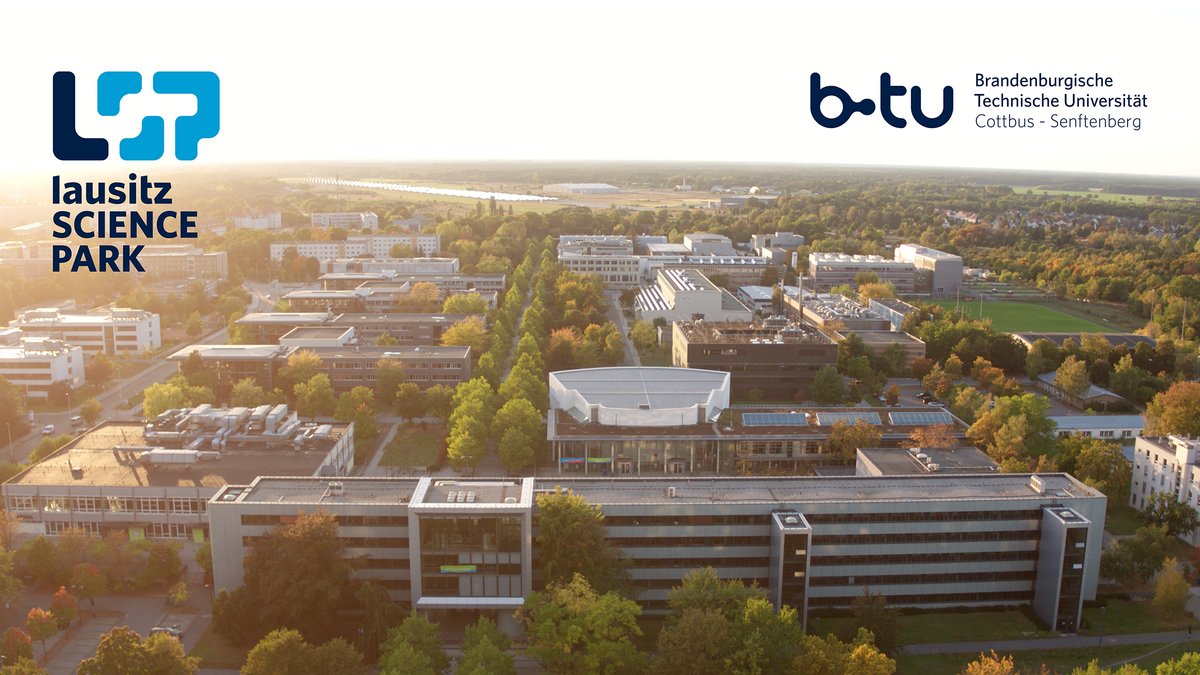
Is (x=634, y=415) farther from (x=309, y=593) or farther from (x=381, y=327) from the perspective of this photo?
(x=381, y=327)

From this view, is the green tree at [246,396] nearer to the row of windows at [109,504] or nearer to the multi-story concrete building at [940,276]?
the row of windows at [109,504]

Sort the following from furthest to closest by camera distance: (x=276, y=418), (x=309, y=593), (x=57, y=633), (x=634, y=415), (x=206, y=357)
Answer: (x=206, y=357) → (x=634, y=415) → (x=276, y=418) → (x=57, y=633) → (x=309, y=593)

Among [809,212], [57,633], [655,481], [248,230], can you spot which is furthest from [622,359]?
[809,212]

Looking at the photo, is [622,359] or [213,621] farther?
[622,359]

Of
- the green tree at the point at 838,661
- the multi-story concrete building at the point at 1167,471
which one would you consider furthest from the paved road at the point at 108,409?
the multi-story concrete building at the point at 1167,471

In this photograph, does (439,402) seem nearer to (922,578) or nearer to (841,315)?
(922,578)

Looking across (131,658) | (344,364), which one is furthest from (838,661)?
(344,364)

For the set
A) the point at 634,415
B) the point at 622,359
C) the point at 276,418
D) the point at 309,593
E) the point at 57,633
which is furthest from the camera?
the point at 622,359

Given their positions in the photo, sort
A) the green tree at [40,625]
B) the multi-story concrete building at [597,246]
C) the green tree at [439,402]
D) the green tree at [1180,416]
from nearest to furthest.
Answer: the green tree at [40,625] → the green tree at [1180,416] → the green tree at [439,402] → the multi-story concrete building at [597,246]

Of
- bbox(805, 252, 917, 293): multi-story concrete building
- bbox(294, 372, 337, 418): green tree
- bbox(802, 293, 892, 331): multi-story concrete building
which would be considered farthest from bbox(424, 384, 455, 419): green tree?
bbox(805, 252, 917, 293): multi-story concrete building
